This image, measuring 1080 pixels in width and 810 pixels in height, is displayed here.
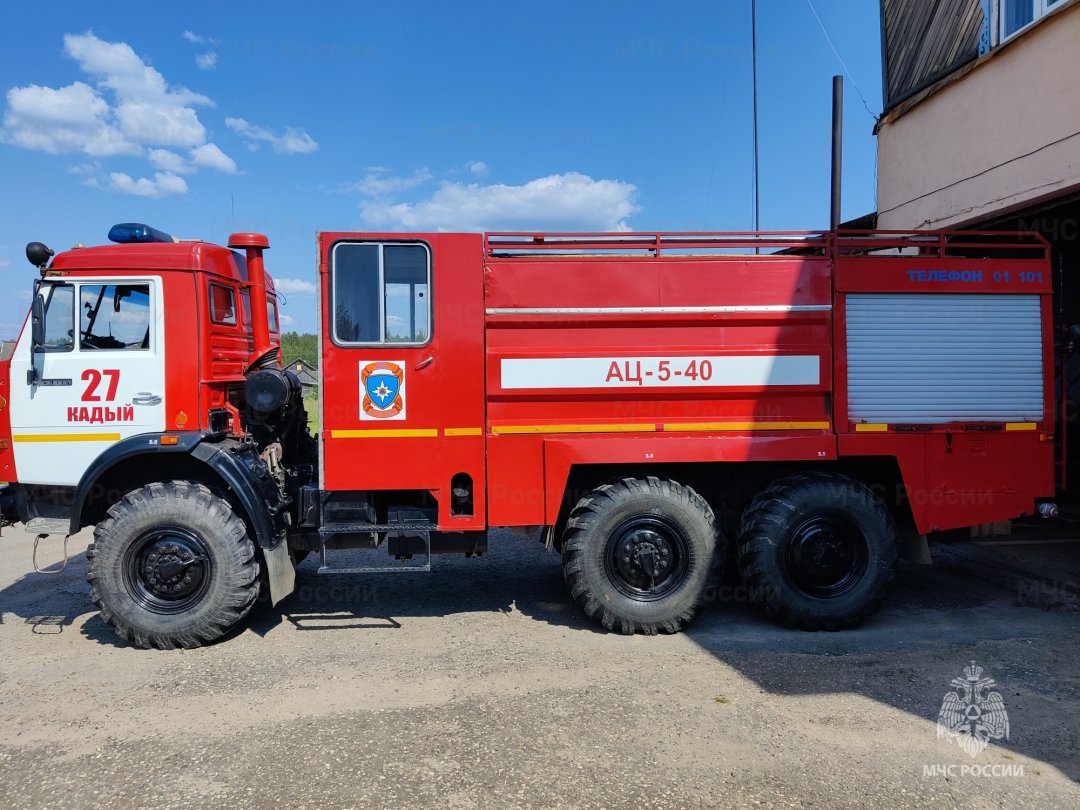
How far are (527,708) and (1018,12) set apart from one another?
27.0 feet

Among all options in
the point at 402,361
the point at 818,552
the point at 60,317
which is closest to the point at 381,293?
the point at 402,361

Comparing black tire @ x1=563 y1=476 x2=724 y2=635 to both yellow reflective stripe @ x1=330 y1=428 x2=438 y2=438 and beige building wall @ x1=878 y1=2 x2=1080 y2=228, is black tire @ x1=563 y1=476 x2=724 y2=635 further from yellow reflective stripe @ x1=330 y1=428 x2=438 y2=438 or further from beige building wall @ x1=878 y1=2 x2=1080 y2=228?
beige building wall @ x1=878 y1=2 x2=1080 y2=228

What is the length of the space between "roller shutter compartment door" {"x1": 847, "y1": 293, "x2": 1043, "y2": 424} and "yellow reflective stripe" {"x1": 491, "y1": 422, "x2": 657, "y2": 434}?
62.7 inches

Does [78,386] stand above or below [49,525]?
above

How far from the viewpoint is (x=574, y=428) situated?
475 centimetres

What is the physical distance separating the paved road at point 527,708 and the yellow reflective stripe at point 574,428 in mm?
1538

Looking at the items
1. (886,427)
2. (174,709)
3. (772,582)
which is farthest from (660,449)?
(174,709)

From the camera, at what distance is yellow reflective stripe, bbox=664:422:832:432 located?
478 centimetres

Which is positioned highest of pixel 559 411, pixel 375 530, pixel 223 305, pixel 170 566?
pixel 223 305

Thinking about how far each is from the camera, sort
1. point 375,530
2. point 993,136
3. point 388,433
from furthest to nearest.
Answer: point 993,136
point 375,530
point 388,433

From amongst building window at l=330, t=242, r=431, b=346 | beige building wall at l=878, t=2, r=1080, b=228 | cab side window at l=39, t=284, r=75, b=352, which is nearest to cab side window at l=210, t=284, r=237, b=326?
cab side window at l=39, t=284, r=75, b=352

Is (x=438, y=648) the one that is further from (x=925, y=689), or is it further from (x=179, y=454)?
(x=925, y=689)

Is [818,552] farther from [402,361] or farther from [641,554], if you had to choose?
[402,361]

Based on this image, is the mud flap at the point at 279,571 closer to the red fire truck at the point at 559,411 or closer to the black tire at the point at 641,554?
the red fire truck at the point at 559,411
